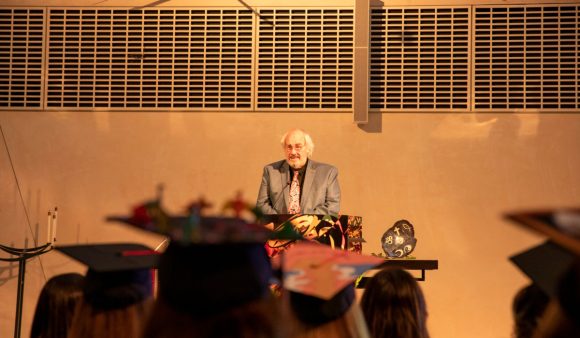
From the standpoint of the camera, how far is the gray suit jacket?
5.91 metres

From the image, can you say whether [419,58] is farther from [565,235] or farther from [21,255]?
[565,235]

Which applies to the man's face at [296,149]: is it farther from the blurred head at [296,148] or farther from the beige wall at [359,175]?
the beige wall at [359,175]

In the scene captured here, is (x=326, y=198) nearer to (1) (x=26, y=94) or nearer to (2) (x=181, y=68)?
(2) (x=181, y=68)

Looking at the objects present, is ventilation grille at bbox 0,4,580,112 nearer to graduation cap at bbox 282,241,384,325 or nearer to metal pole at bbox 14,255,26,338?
metal pole at bbox 14,255,26,338

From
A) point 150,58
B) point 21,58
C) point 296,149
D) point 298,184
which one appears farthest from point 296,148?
point 21,58

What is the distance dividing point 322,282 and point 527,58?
6.34 m

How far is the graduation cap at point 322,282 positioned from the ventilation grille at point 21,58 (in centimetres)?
661

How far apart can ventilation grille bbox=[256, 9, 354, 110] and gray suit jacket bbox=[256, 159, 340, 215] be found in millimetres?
1779

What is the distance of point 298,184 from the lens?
605 cm

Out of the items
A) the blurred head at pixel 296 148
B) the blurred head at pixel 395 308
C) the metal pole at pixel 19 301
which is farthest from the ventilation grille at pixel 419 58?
the blurred head at pixel 395 308

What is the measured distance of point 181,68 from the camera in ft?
25.9

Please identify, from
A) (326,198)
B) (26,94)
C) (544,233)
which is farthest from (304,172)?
(544,233)

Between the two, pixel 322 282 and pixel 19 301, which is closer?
pixel 322 282

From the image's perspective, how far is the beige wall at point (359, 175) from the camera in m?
7.51
